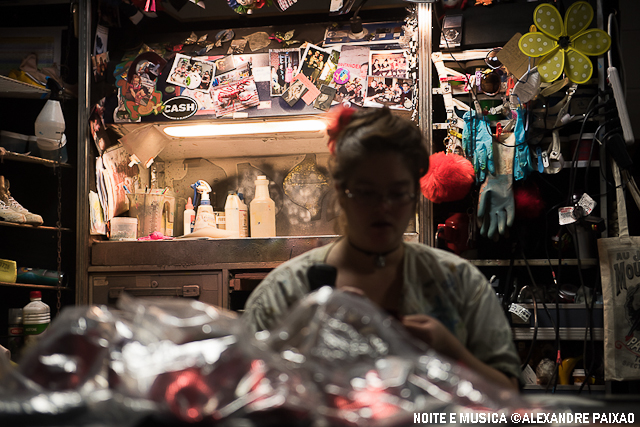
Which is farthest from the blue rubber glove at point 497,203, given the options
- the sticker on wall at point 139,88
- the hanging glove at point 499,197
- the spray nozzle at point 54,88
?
the spray nozzle at point 54,88

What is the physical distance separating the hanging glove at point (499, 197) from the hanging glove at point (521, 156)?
0.08 feet

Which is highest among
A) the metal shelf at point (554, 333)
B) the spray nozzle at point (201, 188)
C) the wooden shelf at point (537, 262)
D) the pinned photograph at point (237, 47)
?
the pinned photograph at point (237, 47)

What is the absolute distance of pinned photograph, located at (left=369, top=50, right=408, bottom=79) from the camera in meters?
3.01

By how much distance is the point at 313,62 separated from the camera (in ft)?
10.1

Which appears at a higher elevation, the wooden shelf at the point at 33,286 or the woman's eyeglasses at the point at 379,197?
the woman's eyeglasses at the point at 379,197

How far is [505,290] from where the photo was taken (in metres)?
2.79

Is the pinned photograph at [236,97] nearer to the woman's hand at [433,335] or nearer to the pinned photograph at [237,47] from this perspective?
the pinned photograph at [237,47]

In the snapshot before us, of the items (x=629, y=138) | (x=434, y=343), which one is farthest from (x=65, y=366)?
(x=629, y=138)

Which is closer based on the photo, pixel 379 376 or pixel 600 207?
pixel 379 376

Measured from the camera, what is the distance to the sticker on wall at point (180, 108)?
312 centimetres

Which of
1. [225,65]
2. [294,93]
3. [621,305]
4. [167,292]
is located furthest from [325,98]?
[621,305]

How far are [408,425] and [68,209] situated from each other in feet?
10.3

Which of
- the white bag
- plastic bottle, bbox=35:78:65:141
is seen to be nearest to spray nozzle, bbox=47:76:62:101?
plastic bottle, bbox=35:78:65:141

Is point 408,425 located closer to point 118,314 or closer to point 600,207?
point 118,314
